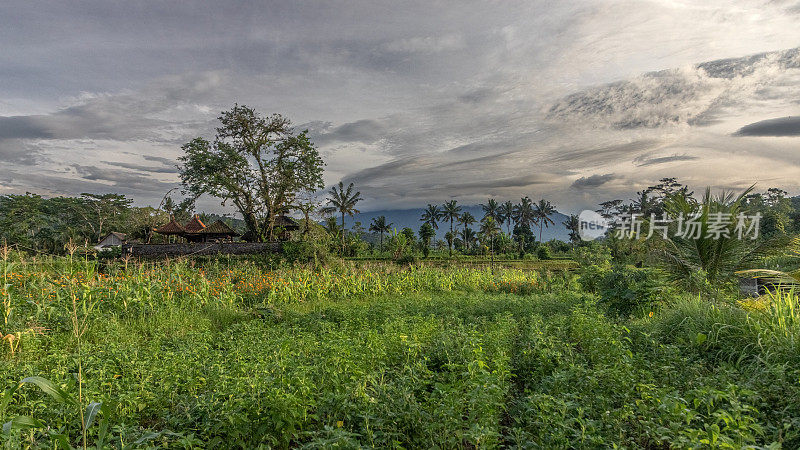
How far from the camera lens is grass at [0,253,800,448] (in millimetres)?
2895

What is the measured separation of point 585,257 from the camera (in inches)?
744

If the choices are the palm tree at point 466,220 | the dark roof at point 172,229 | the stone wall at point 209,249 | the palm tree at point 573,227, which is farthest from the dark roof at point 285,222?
the palm tree at point 573,227

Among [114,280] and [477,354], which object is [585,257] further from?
[114,280]

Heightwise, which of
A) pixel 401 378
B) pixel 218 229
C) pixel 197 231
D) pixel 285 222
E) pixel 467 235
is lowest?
pixel 401 378

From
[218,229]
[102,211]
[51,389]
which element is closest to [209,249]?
[218,229]

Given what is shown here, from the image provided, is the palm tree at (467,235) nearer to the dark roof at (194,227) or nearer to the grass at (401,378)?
the dark roof at (194,227)

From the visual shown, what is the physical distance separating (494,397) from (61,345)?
628 cm

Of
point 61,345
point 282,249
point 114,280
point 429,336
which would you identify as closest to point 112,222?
point 282,249

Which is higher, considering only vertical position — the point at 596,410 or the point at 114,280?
the point at 114,280

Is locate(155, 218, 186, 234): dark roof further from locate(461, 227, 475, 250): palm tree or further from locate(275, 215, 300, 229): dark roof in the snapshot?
locate(461, 227, 475, 250): palm tree

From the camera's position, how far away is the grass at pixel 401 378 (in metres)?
2.89

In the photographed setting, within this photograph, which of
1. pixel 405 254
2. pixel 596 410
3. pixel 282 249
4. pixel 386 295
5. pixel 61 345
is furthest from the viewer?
pixel 405 254

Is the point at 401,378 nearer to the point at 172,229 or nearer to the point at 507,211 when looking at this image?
the point at 172,229

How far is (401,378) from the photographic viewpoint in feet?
12.0
